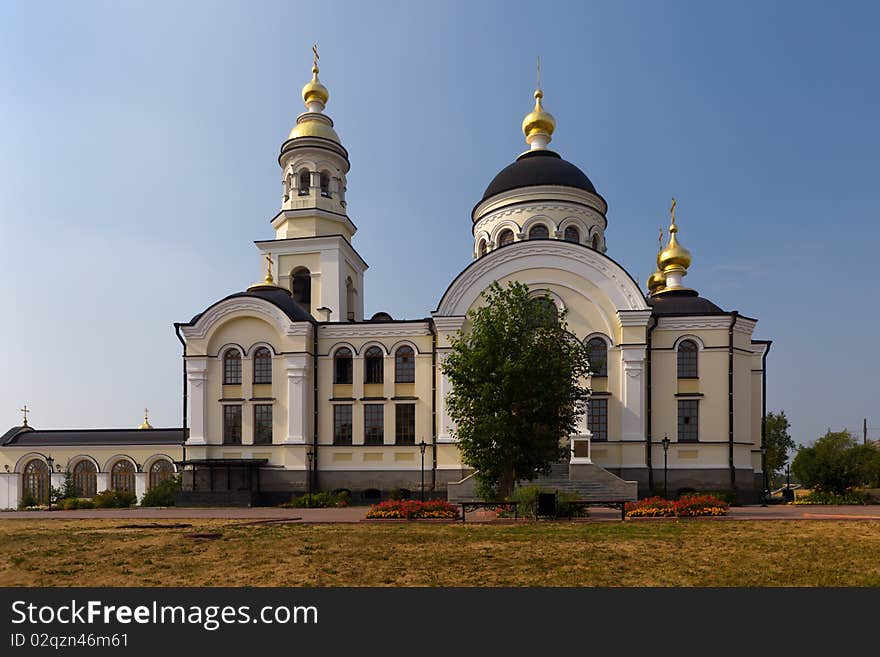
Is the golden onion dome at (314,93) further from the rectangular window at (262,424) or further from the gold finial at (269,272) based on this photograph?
the rectangular window at (262,424)

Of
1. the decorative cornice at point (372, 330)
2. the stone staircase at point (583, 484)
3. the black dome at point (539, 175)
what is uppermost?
the black dome at point (539, 175)

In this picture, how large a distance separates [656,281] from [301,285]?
65.8 ft

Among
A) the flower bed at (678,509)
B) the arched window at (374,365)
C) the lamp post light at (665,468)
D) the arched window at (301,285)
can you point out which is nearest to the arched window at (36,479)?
the arched window at (301,285)

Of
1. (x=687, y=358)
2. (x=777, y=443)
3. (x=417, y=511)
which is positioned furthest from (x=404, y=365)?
(x=777, y=443)

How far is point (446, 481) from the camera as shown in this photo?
2964cm

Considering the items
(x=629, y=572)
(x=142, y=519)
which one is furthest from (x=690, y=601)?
(x=142, y=519)

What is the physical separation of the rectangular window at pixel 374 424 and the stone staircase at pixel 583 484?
214 inches

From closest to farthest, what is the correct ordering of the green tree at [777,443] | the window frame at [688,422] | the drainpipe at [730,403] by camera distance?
the drainpipe at [730,403] → the window frame at [688,422] → the green tree at [777,443]

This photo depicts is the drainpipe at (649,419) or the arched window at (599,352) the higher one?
the arched window at (599,352)

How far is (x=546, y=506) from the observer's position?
63.7 ft

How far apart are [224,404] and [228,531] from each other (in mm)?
15031

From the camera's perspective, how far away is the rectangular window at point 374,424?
31.1 m

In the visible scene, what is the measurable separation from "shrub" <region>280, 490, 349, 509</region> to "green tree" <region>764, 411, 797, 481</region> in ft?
134

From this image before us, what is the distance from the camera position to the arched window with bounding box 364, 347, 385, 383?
3161cm
